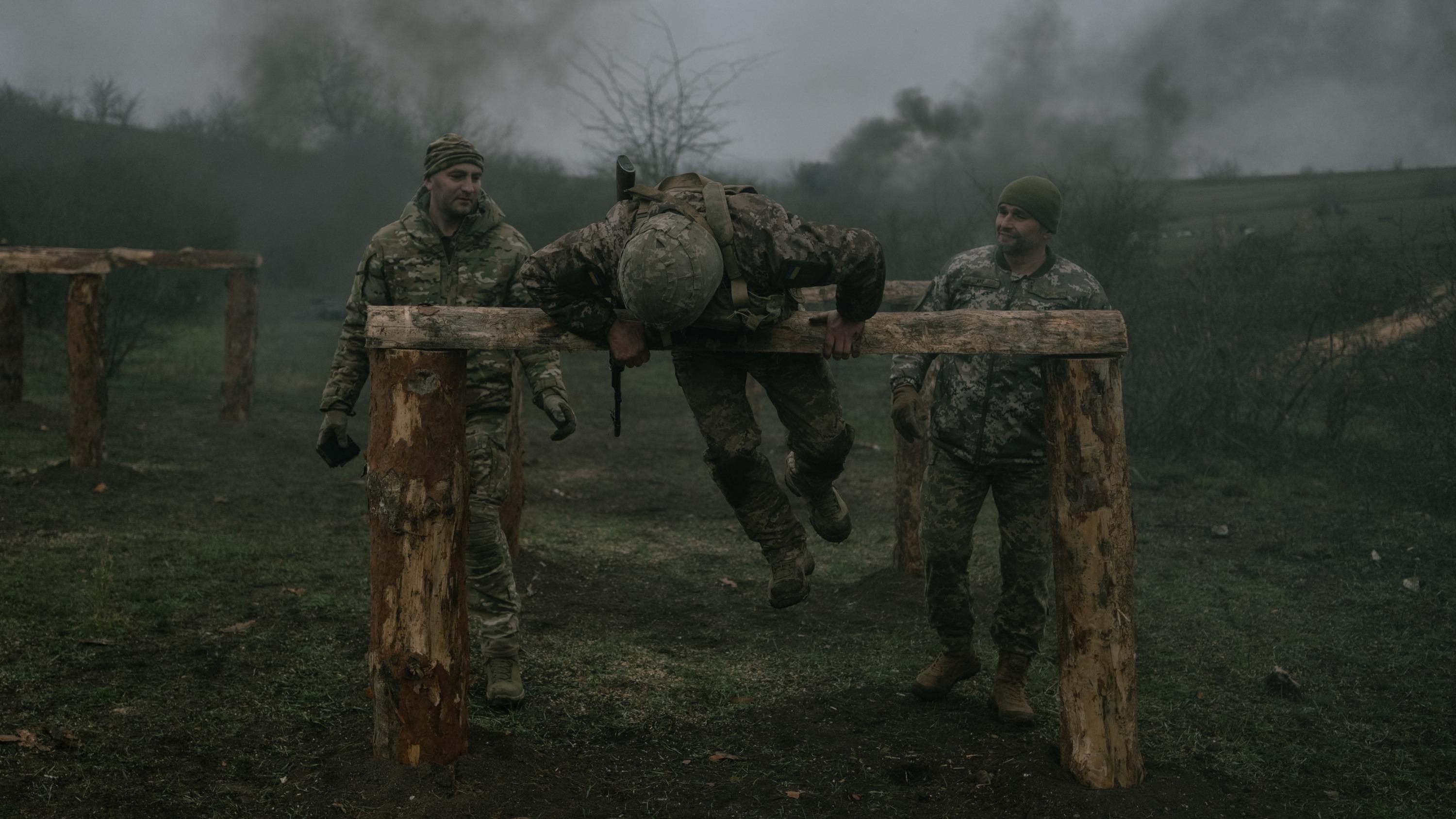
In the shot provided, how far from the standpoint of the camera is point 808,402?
401 cm

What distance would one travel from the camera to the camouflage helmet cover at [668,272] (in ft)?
10.5

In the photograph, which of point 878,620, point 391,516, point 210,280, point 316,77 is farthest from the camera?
point 316,77

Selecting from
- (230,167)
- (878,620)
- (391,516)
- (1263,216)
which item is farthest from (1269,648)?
(230,167)

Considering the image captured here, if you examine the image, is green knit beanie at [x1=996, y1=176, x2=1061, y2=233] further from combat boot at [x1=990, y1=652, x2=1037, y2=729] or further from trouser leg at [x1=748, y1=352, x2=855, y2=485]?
combat boot at [x1=990, y1=652, x2=1037, y2=729]

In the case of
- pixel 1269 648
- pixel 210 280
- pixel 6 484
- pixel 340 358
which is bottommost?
pixel 1269 648

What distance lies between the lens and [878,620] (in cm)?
571

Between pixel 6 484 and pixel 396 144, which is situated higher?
pixel 396 144

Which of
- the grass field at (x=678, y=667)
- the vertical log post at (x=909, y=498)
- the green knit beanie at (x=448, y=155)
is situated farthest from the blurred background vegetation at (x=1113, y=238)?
the green knit beanie at (x=448, y=155)

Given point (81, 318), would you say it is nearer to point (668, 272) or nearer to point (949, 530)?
point (668, 272)

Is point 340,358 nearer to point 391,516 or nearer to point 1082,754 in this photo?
point 391,516

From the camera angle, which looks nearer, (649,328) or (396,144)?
(649,328)

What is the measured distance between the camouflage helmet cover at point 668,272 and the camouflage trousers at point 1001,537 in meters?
1.48

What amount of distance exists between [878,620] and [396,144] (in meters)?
30.8

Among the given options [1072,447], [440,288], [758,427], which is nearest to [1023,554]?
[1072,447]
